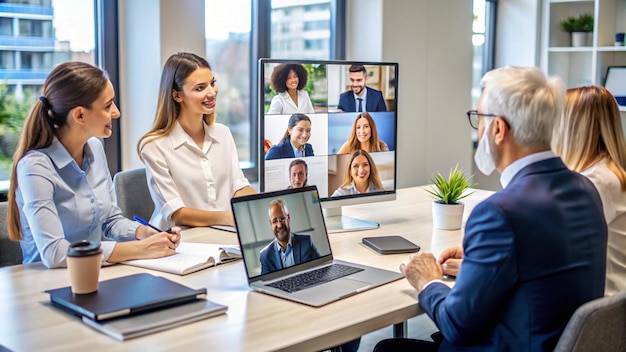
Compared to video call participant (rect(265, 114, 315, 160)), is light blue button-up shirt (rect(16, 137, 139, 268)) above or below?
below

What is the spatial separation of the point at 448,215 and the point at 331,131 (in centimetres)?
48

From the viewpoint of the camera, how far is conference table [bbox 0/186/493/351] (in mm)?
1506

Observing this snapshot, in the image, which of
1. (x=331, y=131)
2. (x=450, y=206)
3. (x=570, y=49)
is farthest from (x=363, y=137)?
(x=570, y=49)

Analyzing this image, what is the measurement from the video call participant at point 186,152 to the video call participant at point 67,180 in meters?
0.26

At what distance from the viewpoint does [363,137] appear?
2.64 metres

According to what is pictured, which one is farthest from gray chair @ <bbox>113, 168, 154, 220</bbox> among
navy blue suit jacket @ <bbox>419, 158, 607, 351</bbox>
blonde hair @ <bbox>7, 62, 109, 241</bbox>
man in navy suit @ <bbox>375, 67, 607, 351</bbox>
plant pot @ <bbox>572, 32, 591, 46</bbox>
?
plant pot @ <bbox>572, 32, 591, 46</bbox>

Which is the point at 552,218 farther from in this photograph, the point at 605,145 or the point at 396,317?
the point at 605,145

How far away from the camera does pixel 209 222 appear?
2609 millimetres

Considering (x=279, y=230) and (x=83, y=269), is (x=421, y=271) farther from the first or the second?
(x=83, y=269)

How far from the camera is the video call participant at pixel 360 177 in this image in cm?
264

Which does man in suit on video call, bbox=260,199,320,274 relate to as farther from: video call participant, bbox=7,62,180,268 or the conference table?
video call participant, bbox=7,62,180,268

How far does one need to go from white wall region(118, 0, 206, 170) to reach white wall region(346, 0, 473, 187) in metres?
1.28

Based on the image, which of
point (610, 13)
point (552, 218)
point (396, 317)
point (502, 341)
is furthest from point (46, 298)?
point (610, 13)

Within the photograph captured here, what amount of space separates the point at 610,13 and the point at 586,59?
0.42m
